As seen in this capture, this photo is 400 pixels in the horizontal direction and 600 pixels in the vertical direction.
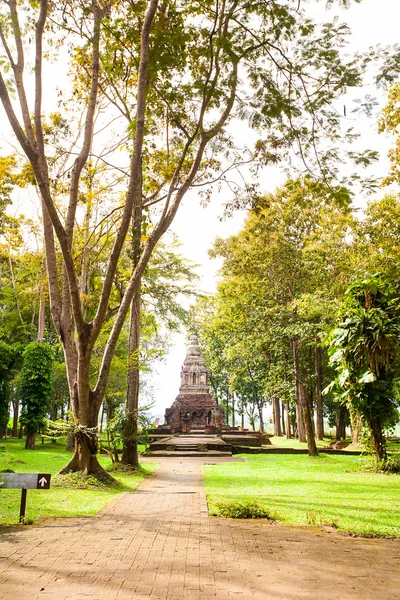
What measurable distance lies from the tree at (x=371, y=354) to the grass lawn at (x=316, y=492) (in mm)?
1507

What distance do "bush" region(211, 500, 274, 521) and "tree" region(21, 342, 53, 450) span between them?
17292 mm

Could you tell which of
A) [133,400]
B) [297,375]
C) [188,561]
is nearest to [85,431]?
[133,400]

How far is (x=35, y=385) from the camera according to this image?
2305 centimetres

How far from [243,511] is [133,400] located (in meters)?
7.20

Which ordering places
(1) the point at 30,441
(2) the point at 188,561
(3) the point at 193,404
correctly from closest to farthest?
(2) the point at 188,561 < (1) the point at 30,441 < (3) the point at 193,404

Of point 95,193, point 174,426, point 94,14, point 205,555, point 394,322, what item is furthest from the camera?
point 174,426

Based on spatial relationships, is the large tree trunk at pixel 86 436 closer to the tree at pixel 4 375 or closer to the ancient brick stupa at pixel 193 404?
the tree at pixel 4 375

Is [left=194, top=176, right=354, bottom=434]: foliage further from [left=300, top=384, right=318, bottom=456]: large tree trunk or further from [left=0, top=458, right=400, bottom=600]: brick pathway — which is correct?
[left=0, top=458, right=400, bottom=600]: brick pathway

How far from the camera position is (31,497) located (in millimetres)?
8609

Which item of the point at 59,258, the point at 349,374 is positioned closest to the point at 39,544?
the point at 349,374

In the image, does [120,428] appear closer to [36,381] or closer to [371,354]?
[371,354]

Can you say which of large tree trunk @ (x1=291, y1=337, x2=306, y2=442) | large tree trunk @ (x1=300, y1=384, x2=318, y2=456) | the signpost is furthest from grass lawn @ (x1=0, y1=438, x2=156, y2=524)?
large tree trunk @ (x1=291, y1=337, x2=306, y2=442)

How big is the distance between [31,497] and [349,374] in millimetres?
7916

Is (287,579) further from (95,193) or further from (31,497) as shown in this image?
(95,193)
